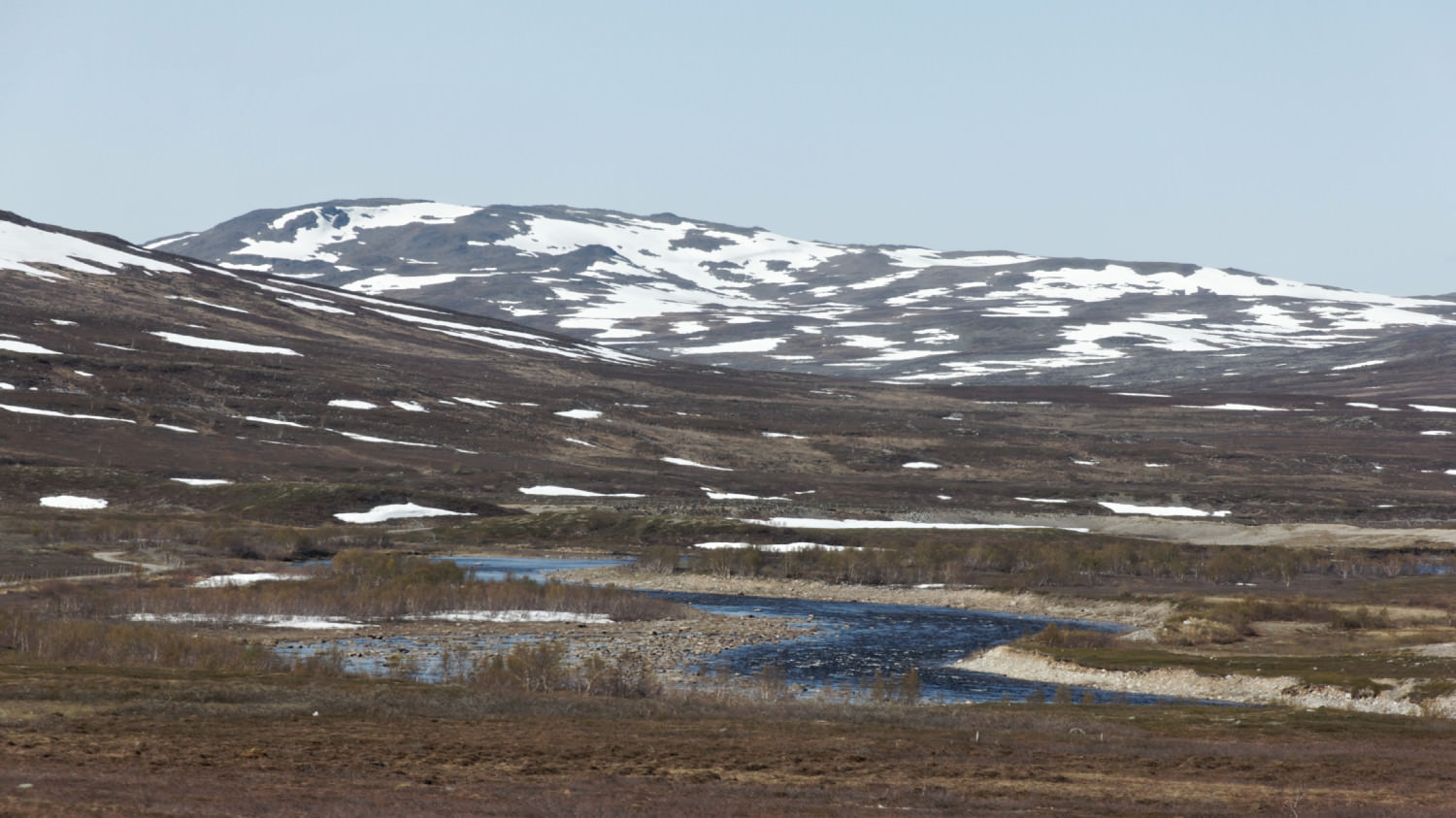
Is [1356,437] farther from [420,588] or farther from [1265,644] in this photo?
[420,588]

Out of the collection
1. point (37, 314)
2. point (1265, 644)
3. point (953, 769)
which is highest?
point (37, 314)

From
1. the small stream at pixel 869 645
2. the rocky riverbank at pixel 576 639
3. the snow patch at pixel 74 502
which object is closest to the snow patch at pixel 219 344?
the snow patch at pixel 74 502

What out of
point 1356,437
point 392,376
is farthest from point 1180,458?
point 392,376

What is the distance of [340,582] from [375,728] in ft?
135

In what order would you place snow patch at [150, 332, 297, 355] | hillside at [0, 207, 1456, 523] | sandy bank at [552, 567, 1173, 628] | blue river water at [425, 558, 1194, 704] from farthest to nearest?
snow patch at [150, 332, 297, 355]
hillside at [0, 207, 1456, 523]
sandy bank at [552, 567, 1173, 628]
blue river water at [425, 558, 1194, 704]

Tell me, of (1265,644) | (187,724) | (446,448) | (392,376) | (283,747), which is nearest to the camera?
(283,747)

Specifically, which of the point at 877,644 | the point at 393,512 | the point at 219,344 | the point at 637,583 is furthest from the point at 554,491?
the point at 219,344

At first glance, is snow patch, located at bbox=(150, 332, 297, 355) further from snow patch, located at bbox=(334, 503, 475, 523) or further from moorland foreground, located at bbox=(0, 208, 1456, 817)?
snow patch, located at bbox=(334, 503, 475, 523)

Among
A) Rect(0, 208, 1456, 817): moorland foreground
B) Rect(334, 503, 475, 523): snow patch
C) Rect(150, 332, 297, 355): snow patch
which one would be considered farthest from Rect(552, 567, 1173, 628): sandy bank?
Rect(150, 332, 297, 355): snow patch

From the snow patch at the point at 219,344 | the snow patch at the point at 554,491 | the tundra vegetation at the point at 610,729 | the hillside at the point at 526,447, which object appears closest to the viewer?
the tundra vegetation at the point at 610,729

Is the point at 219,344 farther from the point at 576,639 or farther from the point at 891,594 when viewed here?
the point at 576,639

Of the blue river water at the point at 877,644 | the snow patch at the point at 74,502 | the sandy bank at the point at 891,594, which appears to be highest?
the snow patch at the point at 74,502

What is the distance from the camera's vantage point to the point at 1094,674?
52719mm

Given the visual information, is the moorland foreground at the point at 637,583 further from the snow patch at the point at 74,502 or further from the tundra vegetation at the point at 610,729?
the snow patch at the point at 74,502
